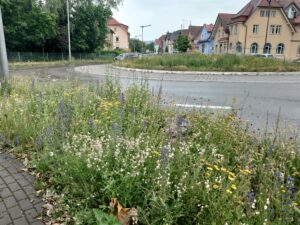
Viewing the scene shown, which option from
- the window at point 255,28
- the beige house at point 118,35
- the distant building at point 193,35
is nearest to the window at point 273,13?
the window at point 255,28

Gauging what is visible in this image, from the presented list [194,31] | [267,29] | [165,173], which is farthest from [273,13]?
[165,173]

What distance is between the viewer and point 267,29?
43.4m

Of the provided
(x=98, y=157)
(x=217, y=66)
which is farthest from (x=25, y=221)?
(x=217, y=66)

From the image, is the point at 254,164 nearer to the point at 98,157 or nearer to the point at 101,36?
the point at 98,157

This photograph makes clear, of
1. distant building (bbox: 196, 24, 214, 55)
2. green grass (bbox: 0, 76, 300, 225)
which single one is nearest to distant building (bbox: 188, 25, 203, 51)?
distant building (bbox: 196, 24, 214, 55)

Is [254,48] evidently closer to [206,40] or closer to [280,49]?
[280,49]

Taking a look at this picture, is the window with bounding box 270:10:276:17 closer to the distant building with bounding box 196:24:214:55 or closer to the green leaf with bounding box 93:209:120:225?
the distant building with bounding box 196:24:214:55

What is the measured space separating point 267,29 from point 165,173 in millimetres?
47587

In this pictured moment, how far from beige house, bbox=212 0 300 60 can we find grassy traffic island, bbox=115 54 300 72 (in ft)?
65.7

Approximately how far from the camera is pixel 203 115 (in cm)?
501

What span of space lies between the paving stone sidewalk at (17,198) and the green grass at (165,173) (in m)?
0.16

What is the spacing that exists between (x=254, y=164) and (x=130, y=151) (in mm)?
1586

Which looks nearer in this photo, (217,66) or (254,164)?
(254,164)

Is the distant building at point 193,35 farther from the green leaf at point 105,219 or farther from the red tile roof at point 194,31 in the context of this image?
the green leaf at point 105,219
